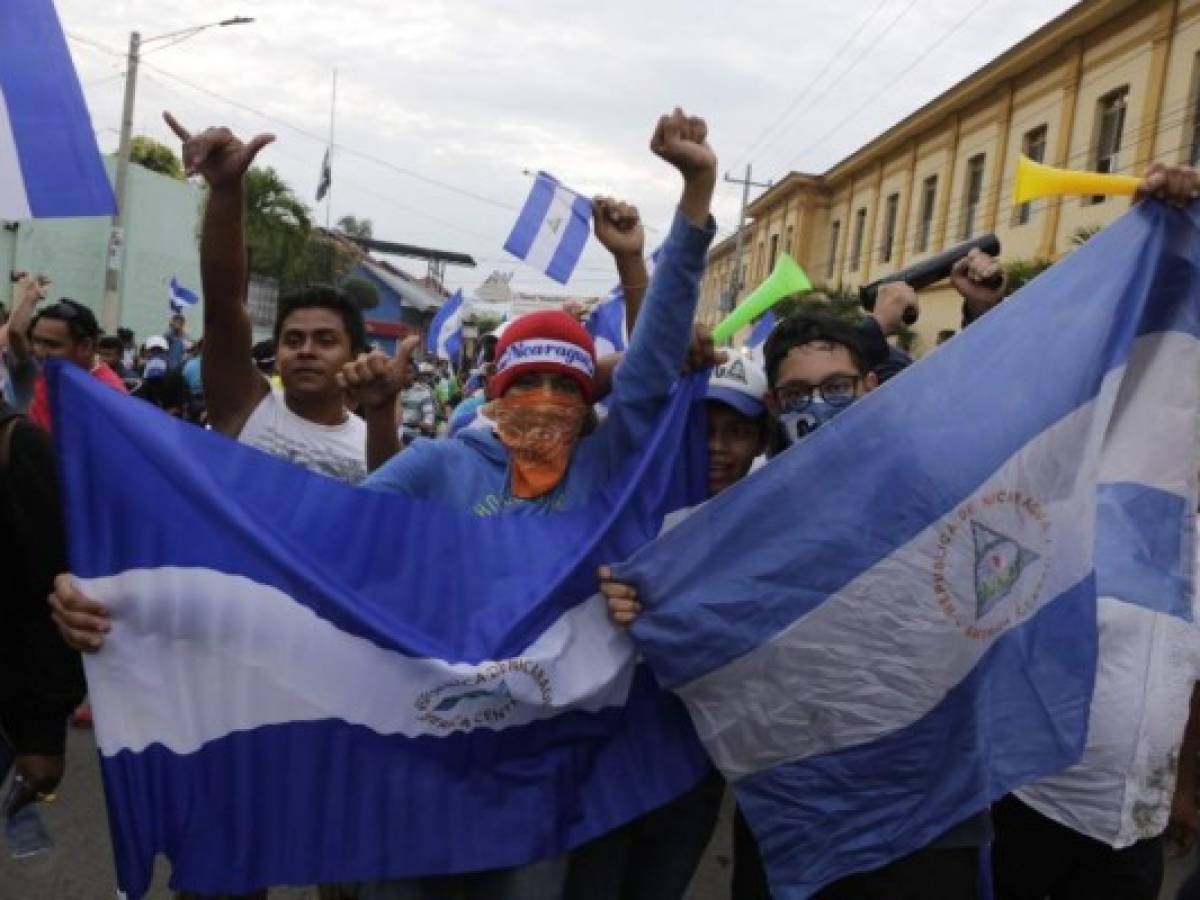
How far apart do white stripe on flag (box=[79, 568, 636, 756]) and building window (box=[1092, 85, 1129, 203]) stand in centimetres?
1979

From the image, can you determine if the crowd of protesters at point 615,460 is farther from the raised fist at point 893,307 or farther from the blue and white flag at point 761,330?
the blue and white flag at point 761,330

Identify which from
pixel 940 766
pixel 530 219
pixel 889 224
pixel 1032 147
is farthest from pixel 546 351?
pixel 889 224

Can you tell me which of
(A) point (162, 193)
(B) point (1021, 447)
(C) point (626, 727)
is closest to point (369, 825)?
(C) point (626, 727)

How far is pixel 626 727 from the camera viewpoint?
244 cm

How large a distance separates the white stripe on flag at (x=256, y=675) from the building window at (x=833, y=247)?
35.9m

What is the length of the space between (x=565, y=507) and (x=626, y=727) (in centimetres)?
53

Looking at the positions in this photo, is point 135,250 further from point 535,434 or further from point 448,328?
point 535,434

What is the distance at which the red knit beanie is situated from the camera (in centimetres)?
249

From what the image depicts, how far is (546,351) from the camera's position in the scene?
2.48 meters

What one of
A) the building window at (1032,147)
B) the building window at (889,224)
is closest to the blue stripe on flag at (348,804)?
the building window at (1032,147)

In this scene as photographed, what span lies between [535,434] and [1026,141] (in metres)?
23.7

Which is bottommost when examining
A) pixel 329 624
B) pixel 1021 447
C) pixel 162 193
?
pixel 329 624

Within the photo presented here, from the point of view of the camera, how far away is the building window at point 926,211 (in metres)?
28.1

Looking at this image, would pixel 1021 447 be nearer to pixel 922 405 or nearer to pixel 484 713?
pixel 922 405
